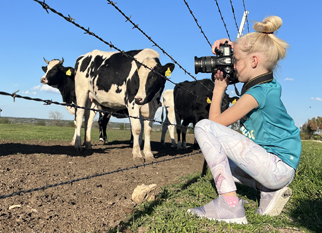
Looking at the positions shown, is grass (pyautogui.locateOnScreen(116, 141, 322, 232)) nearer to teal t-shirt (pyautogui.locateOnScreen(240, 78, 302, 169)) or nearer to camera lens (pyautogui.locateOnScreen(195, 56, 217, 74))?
teal t-shirt (pyautogui.locateOnScreen(240, 78, 302, 169))

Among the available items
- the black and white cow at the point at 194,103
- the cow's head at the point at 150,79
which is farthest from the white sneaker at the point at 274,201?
the black and white cow at the point at 194,103

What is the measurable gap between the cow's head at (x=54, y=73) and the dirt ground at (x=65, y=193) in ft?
13.9

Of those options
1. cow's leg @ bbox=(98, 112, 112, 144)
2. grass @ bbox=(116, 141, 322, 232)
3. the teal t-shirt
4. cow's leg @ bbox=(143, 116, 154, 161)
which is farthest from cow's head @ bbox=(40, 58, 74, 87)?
the teal t-shirt

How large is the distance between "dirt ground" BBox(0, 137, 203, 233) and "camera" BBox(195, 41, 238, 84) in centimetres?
112

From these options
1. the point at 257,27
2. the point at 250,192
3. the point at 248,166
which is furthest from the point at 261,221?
the point at 257,27

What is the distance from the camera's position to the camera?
224 cm

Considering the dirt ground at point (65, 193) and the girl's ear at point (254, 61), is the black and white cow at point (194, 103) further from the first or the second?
the girl's ear at point (254, 61)

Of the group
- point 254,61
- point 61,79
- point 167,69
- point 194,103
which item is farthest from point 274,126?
point 61,79

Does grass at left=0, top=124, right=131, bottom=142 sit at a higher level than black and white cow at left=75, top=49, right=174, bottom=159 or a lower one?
lower

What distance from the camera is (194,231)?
1.96 m

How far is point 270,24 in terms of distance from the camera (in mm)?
2049

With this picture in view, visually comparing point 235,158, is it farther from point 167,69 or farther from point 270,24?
point 167,69

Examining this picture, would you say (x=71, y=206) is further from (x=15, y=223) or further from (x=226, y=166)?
(x=226, y=166)

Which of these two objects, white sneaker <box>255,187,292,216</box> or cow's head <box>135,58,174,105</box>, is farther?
cow's head <box>135,58,174,105</box>
